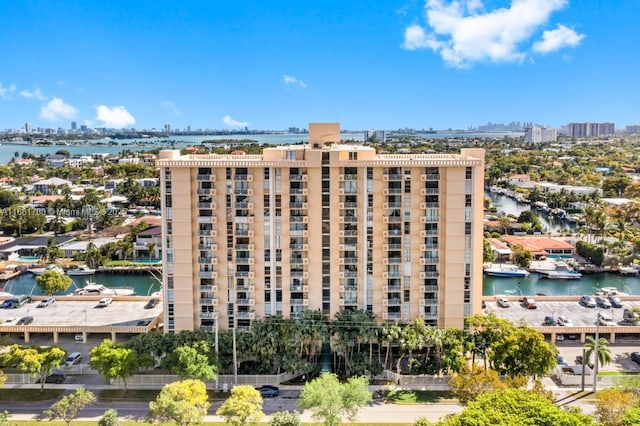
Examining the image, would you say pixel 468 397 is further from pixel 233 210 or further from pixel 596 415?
pixel 233 210

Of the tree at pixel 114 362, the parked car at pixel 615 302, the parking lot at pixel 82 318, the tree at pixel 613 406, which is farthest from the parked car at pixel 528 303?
the tree at pixel 114 362

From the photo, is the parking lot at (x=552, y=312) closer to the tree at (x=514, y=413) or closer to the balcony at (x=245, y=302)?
the tree at (x=514, y=413)

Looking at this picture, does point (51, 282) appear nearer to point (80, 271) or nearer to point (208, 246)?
point (80, 271)

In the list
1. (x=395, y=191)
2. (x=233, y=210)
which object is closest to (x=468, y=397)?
(x=395, y=191)

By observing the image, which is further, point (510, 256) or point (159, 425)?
point (510, 256)

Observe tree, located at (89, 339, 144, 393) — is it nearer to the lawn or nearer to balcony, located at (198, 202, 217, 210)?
balcony, located at (198, 202, 217, 210)
